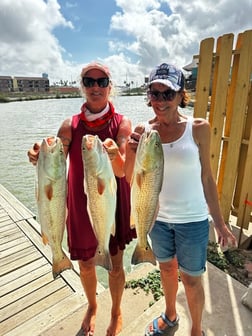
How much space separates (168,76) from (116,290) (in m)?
1.76

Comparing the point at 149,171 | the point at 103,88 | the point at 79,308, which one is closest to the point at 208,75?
the point at 103,88

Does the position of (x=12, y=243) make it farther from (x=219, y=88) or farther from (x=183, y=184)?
(x=219, y=88)

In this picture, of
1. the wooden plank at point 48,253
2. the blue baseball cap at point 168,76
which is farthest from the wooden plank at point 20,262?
the blue baseball cap at point 168,76

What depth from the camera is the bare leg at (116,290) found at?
210 cm

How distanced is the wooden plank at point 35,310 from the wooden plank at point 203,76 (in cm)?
290

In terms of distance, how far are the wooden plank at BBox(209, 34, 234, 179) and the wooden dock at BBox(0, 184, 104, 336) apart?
239 centimetres

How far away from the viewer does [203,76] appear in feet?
11.1

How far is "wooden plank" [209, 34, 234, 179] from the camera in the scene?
3.13 metres

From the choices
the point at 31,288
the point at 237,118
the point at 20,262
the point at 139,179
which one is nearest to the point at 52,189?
the point at 139,179

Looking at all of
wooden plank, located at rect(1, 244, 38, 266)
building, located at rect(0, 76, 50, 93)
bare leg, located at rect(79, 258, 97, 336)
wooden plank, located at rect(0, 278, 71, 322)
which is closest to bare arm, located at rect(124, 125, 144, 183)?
bare leg, located at rect(79, 258, 97, 336)

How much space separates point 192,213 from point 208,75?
233 centimetres

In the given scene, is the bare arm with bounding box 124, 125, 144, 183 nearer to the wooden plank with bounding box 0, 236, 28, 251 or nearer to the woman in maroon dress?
the woman in maroon dress

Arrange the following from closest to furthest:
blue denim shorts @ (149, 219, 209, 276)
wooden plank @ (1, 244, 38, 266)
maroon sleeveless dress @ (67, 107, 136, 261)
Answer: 1. blue denim shorts @ (149, 219, 209, 276)
2. maroon sleeveless dress @ (67, 107, 136, 261)
3. wooden plank @ (1, 244, 38, 266)

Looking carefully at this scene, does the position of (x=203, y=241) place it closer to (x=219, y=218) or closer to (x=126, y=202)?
(x=219, y=218)
